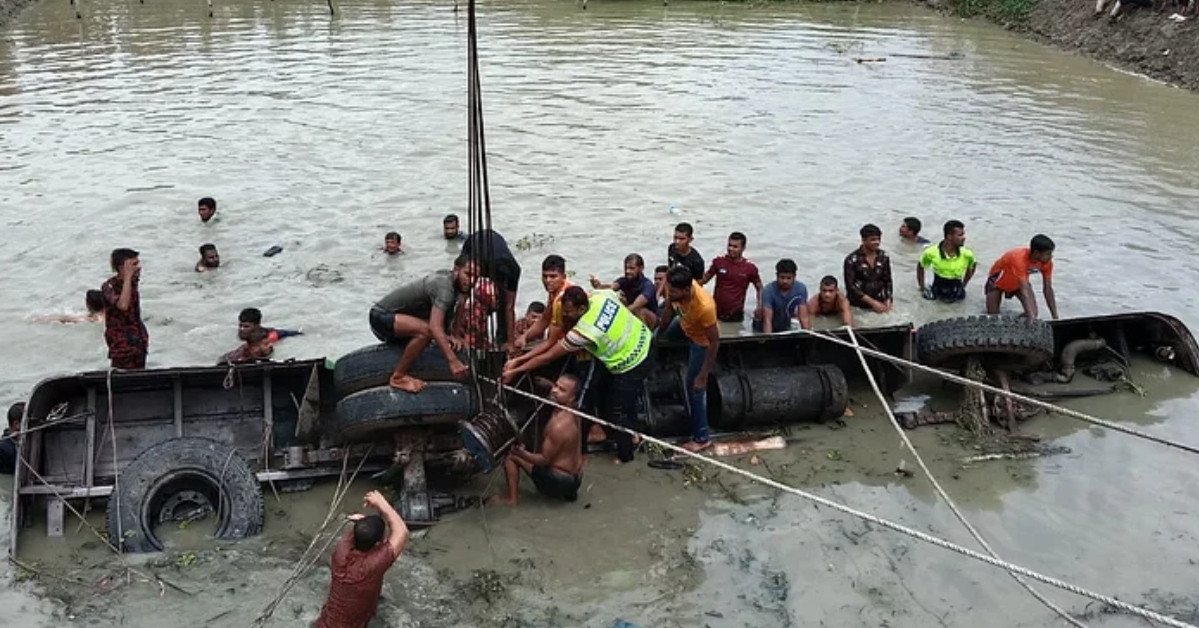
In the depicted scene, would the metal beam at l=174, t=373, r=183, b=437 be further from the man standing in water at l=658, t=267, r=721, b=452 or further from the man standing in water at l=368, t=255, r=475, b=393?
the man standing in water at l=658, t=267, r=721, b=452

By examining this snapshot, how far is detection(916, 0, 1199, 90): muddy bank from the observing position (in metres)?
26.7

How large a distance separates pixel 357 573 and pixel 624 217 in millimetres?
10821

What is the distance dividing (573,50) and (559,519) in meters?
26.1

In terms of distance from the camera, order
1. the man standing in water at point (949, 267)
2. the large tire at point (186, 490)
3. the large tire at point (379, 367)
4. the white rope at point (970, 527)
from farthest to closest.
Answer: the man standing in water at point (949, 267) < the large tire at point (379, 367) < the large tire at point (186, 490) < the white rope at point (970, 527)

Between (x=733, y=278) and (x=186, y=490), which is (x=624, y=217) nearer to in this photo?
(x=733, y=278)

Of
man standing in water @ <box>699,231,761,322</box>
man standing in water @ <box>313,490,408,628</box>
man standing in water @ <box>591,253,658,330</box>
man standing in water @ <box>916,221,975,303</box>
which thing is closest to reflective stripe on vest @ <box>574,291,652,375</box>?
man standing in water @ <box>591,253,658,330</box>

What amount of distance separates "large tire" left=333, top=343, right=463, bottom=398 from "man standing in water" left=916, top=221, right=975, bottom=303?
7.33m

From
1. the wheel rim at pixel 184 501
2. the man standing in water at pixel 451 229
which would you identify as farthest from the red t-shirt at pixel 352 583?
the man standing in water at pixel 451 229

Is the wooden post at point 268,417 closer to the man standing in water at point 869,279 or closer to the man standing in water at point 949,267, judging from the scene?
the man standing in water at point 869,279

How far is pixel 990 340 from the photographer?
923 centimetres

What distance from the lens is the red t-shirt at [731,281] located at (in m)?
11.6

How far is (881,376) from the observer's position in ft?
32.3

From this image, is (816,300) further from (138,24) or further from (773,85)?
(138,24)

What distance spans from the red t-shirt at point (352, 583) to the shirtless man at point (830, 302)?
6987 millimetres
